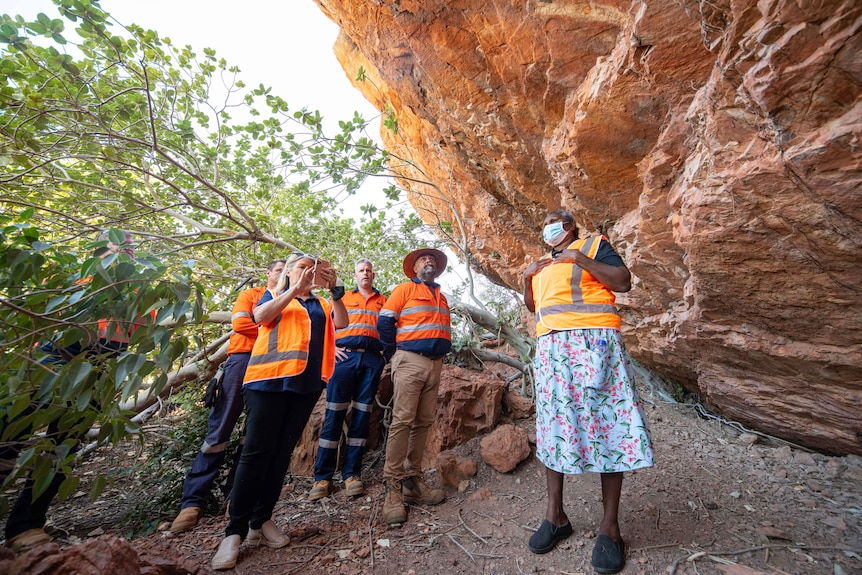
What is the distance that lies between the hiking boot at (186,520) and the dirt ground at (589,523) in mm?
56

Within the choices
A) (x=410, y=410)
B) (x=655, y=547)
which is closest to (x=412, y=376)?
(x=410, y=410)

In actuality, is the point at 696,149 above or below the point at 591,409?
above

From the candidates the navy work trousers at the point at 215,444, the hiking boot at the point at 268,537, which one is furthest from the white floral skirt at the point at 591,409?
the navy work trousers at the point at 215,444

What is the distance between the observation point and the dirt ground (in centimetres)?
204

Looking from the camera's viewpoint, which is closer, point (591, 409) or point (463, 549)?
point (591, 409)

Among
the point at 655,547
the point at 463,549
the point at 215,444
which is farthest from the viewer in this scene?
the point at 215,444

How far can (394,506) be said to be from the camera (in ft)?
9.21

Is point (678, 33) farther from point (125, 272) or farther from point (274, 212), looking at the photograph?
point (274, 212)

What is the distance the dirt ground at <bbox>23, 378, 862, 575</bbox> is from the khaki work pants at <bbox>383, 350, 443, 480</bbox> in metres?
0.40

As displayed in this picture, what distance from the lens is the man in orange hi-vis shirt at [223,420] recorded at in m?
2.93

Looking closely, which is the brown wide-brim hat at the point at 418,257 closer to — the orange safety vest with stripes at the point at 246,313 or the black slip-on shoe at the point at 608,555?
the orange safety vest with stripes at the point at 246,313

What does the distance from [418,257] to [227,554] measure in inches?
111

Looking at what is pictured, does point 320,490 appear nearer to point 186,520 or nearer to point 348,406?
point 348,406

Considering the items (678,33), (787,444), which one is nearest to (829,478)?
(787,444)
